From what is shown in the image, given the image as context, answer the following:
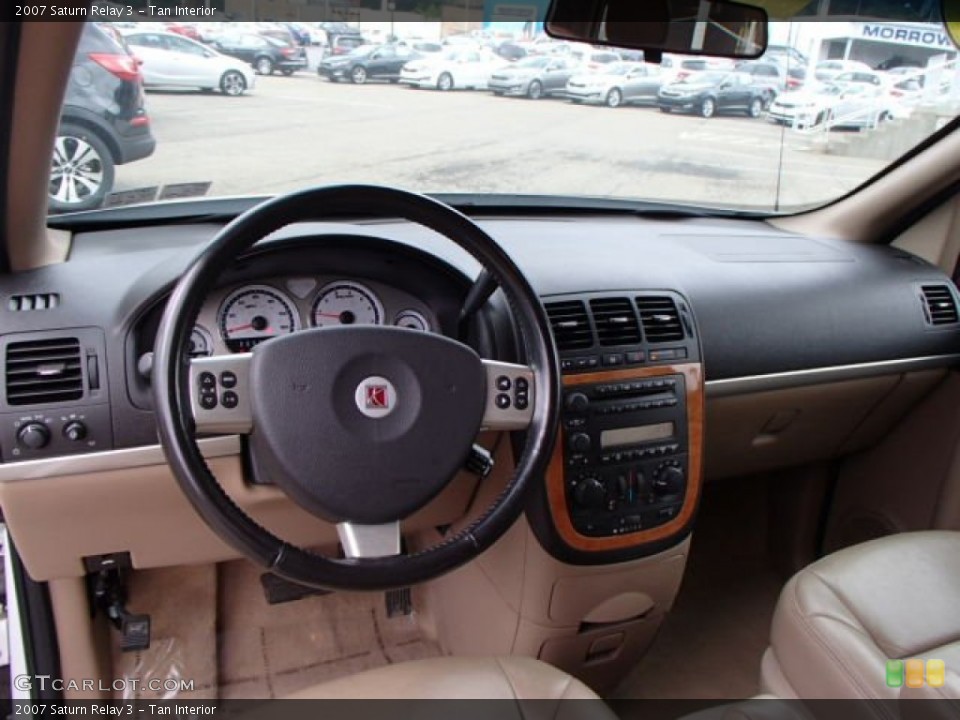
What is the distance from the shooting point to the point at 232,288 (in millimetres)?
1525

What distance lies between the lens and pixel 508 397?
135 centimetres

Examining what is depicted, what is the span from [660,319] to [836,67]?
3.66 feet

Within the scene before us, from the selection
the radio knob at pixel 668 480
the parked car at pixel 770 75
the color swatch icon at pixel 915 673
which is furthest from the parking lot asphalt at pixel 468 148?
the color swatch icon at pixel 915 673

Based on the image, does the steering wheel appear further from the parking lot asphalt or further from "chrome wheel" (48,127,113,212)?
"chrome wheel" (48,127,113,212)

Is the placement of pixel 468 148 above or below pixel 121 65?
below

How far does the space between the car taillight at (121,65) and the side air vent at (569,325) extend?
994mm

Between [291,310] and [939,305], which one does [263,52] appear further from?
[939,305]

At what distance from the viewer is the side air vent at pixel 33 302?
1482 mm

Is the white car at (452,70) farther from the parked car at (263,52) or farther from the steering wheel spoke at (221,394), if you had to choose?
the steering wheel spoke at (221,394)

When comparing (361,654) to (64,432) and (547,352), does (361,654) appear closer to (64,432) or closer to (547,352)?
(64,432)

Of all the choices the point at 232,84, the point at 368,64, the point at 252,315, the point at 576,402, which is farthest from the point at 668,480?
the point at 232,84

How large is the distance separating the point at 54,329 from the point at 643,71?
1.60 metres

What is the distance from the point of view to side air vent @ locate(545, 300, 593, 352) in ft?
5.69

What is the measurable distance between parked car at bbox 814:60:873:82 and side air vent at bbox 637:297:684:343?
103 cm
